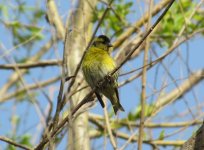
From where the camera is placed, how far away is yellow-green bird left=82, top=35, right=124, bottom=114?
4797 mm

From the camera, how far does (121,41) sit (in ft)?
20.7

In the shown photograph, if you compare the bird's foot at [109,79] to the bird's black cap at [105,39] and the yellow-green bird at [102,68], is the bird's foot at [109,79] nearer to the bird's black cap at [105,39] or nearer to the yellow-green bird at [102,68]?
the yellow-green bird at [102,68]

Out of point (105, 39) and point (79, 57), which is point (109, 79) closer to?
point (105, 39)

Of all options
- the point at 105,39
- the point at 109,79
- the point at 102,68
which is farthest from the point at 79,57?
the point at 109,79

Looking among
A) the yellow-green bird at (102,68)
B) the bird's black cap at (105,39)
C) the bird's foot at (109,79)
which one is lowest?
the bird's foot at (109,79)

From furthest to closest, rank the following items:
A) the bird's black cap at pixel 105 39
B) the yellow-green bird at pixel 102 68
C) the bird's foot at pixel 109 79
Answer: the bird's black cap at pixel 105 39 < the yellow-green bird at pixel 102 68 < the bird's foot at pixel 109 79

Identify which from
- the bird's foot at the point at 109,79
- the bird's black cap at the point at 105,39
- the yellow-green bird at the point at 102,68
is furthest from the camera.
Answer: the bird's black cap at the point at 105,39

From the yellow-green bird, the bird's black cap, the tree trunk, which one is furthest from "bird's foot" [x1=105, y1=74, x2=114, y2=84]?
the bird's black cap

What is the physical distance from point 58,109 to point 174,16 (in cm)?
338

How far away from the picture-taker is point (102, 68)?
4.89 m

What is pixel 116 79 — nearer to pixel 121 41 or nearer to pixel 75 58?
pixel 75 58

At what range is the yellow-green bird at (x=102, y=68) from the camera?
15.7 ft

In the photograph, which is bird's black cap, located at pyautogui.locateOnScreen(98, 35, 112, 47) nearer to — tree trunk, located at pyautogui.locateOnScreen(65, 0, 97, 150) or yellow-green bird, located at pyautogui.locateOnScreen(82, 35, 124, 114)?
yellow-green bird, located at pyautogui.locateOnScreen(82, 35, 124, 114)

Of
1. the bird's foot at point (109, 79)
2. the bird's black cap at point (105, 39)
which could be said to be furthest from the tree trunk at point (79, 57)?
the bird's foot at point (109, 79)
